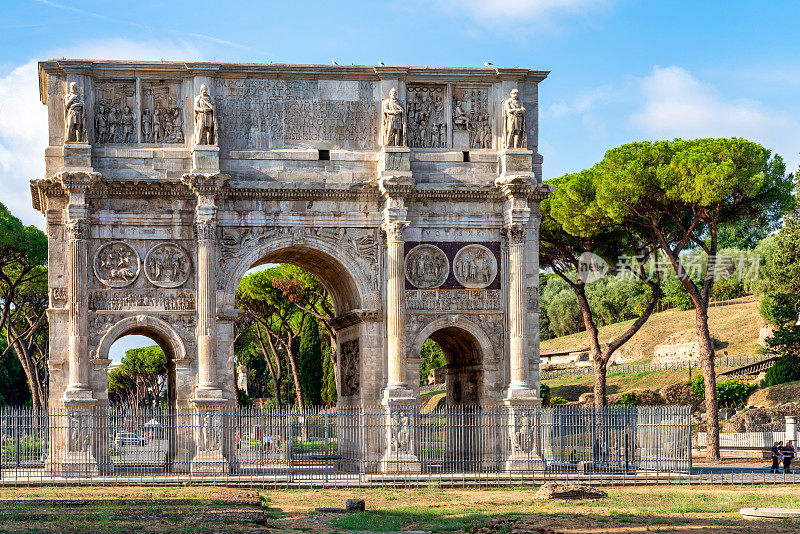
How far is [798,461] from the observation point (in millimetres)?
35594

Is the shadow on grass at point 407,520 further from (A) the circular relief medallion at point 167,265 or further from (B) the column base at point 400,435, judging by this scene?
(A) the circular relief medallion at point 167,265

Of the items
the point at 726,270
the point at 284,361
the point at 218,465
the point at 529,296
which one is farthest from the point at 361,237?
the point at 726,270

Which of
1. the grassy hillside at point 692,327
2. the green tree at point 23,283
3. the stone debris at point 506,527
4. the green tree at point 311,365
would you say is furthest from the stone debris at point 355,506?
the grassy hillside at point 692,327

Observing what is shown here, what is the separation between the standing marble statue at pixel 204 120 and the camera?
2780cm

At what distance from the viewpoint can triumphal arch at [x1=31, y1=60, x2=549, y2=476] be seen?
1092 inches

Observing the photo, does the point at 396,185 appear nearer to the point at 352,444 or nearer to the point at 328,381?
the point at 352,444

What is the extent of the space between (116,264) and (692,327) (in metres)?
53.7

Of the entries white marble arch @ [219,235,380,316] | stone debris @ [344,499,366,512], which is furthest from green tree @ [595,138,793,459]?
stone debris @ [344,499,366,512]

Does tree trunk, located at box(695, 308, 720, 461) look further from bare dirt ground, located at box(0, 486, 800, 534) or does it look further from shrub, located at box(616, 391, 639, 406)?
shrub, located at box(616, 391, 639, 406)

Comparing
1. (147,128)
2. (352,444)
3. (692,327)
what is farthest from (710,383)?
(692,327)

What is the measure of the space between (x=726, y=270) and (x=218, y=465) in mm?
56225

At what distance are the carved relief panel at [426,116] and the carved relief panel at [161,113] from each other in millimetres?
5886

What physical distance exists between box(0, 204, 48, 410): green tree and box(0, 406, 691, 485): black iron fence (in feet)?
42.0

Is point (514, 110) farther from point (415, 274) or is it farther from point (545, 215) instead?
point (545, 215)
